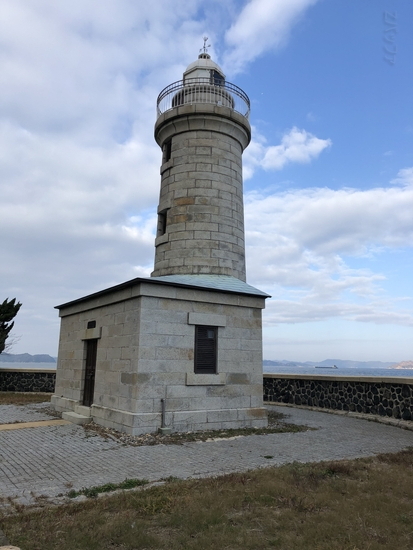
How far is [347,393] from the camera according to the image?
1428cm

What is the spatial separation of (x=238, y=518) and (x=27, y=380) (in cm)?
1968

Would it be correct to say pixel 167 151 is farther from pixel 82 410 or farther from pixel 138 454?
pixel 138 454

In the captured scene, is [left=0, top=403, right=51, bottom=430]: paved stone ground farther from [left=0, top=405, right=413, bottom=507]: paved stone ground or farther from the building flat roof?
the building flat roof

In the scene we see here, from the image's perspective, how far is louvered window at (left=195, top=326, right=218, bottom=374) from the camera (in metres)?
11.2

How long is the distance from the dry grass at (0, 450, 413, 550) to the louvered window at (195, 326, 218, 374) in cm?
501

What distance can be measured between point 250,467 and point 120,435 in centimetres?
391

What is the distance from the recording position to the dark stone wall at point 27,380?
21.2m

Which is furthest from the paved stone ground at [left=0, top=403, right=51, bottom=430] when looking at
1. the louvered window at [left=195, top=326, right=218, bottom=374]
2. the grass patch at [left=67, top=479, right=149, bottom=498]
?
the grass patch at [left=67, top=479, right=149, bottom=498]

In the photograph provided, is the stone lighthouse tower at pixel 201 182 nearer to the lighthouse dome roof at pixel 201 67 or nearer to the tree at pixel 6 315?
the lighthouse dome roof at pixel 201 67

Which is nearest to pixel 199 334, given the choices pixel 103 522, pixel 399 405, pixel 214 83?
pixel 399 405

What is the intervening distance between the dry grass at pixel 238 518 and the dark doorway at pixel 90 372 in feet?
23.9

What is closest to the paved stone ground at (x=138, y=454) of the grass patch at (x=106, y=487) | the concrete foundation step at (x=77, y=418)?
the grass patch at (x=106, y=487)

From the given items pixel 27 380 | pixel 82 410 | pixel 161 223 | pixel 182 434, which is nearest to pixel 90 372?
pixel 82 410

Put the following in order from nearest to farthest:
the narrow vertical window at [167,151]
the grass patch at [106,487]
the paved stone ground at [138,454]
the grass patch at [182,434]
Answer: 1. the grass patch at [106,487]
2. the paved stone ground at [138,454]
3. the grass patch at [182,434]
4. the narrow vertical window at [167,151]
